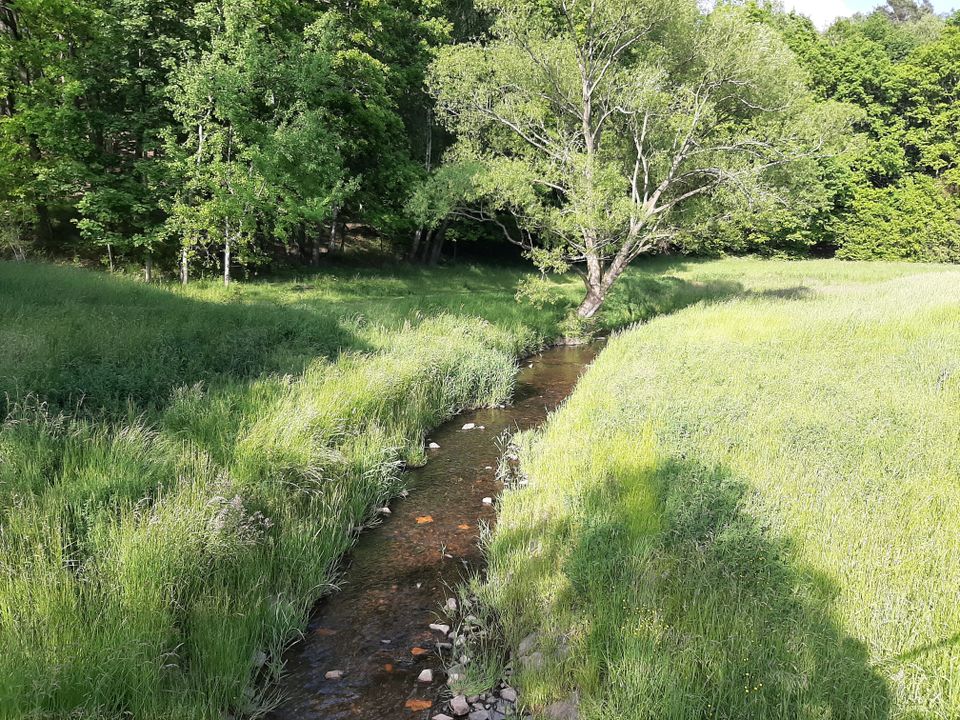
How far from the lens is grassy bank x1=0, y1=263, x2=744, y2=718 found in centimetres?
387

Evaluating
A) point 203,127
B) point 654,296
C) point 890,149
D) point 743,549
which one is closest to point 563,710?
point 743,549

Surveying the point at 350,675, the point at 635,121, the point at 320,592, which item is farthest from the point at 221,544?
the point at 635,121

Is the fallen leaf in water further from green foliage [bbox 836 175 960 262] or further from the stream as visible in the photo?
green foliage [bbox 836 175 960 262]

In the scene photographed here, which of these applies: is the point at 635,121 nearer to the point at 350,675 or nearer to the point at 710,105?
the point at 710,105

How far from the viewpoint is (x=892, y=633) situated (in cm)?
380

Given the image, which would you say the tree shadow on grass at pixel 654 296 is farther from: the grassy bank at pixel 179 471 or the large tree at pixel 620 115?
the grassy bank at pixel 179 471

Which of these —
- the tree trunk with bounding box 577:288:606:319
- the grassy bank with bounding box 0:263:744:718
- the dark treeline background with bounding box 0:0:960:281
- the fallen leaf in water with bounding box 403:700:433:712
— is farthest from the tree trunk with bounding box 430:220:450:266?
the fallen leaf in water with bounding box 403:700:433:712

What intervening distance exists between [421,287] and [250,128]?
32.1 feet

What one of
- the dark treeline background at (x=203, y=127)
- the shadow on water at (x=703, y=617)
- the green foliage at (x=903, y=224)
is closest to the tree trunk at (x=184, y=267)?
the dark treeline background at (x=203, y=127)

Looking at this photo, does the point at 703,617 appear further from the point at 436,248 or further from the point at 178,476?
the point at 436,248

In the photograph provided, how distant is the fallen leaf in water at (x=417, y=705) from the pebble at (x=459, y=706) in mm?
193

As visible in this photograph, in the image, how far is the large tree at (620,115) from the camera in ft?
61.1

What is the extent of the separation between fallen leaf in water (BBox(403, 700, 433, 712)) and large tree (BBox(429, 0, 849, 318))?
625 inches

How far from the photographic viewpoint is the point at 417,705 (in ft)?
14.4
